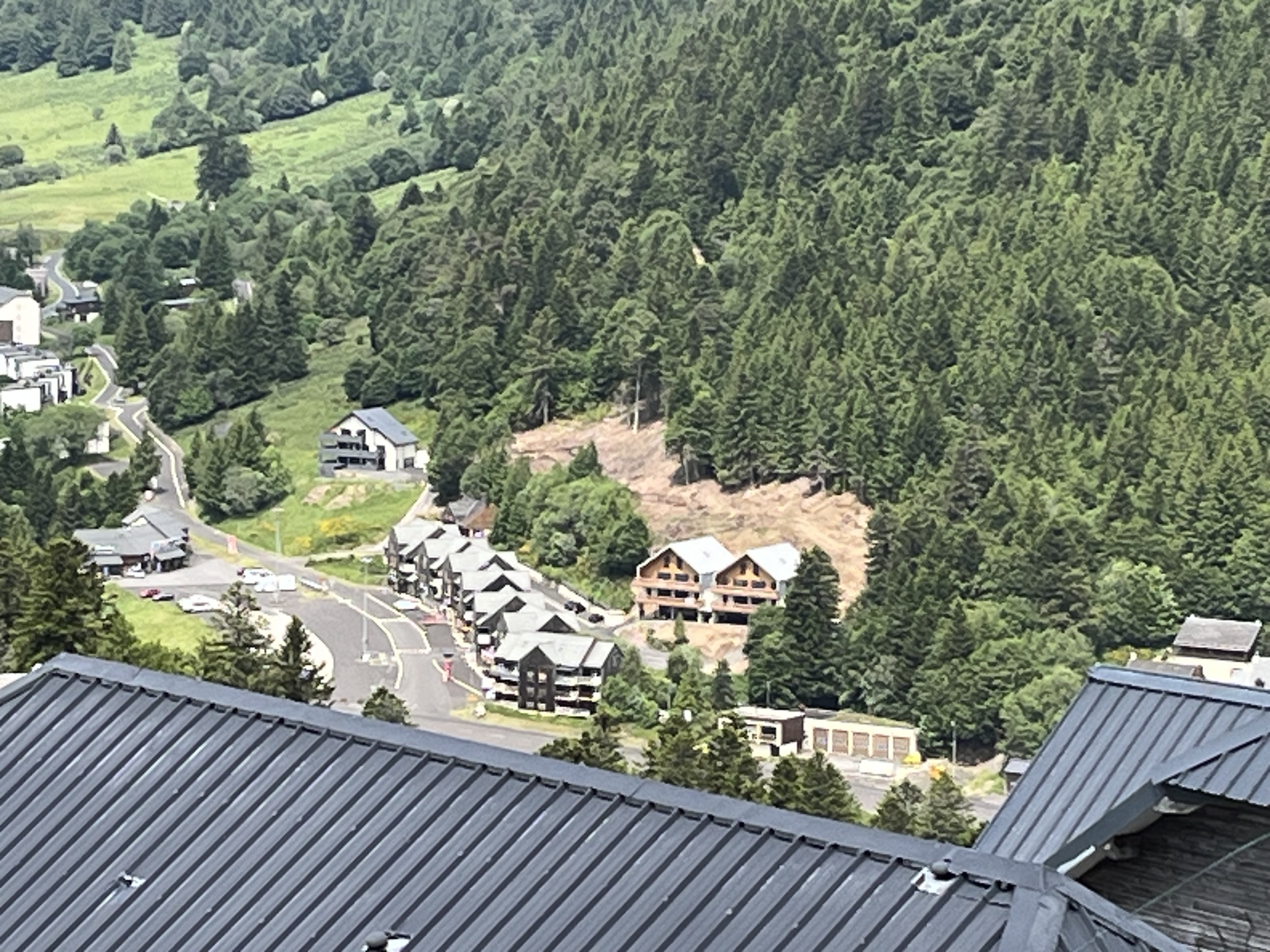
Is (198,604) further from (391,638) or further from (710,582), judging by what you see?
(710,582)

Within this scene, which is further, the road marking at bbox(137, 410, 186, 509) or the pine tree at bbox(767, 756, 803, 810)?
the road marking at bbox(137, 410, 186, 509)

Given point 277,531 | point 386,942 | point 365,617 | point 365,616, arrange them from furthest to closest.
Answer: point 277,531 < point 365,616 < point 365,617 < point 386,942

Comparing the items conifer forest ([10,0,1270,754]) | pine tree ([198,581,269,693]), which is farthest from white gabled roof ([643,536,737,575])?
pine tree ([198,581,269,693])

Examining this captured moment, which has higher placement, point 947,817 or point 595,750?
point 595,750

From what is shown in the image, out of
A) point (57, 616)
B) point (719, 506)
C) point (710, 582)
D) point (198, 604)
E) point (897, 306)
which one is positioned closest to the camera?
point (57, 616)

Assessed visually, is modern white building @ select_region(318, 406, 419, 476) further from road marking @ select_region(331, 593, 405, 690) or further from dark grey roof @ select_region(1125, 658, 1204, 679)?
Result: dark grey roof @ select_region(1125, 658, 1204, 679)

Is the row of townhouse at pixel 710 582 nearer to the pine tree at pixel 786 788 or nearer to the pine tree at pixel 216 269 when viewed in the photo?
the pine tree at pixel 786 788

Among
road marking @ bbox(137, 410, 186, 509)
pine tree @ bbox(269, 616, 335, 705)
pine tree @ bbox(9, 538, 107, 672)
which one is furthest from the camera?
road marking @ bbox(137, 410, 186, 509)

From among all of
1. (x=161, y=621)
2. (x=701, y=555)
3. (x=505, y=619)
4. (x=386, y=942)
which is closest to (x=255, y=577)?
(x=161, y=621)
